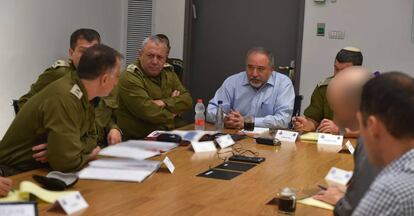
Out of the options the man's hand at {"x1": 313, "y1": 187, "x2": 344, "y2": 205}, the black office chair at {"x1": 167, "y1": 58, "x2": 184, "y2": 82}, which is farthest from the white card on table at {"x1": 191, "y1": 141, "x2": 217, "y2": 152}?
the black office chair at {"x1": 167, "y1": 58, "x2": 184, "y2": 82}

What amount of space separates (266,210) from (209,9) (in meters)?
4.75

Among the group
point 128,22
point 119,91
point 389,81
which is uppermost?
point 128,22

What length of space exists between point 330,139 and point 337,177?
1053 millimetres

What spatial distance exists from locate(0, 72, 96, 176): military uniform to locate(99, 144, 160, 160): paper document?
12cm

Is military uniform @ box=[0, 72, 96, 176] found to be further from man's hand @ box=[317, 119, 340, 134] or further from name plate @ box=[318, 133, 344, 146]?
man's hand @ box=[317, 119, 340, 134]

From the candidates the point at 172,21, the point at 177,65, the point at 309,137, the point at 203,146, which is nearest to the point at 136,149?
the point at 203,146

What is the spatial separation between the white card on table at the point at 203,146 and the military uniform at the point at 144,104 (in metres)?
0.91

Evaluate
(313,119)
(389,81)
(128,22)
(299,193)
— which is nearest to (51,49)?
(128,22)

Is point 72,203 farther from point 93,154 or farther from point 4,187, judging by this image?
point 93,154

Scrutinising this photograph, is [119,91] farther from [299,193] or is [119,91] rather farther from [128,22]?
[128,22]

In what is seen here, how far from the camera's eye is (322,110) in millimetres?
4559

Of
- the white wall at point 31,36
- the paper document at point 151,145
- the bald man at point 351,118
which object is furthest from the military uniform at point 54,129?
the white wall at point 31,36

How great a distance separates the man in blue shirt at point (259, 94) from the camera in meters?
4.51

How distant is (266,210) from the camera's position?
2.18 meters
